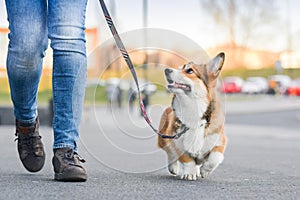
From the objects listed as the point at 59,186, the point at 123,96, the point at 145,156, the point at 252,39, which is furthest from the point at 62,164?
the point at 252,39

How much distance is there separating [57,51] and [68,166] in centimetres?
57

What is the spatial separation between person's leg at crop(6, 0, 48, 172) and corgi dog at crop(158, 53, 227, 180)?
0.73 m

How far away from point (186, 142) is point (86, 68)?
0.70m

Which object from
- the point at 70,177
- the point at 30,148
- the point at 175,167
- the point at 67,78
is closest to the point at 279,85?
the point at 175,167

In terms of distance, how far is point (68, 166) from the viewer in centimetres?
368

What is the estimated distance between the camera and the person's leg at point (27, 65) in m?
3.67

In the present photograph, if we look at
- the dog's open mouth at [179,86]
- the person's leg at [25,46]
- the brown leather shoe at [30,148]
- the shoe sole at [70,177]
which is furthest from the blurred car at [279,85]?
the shoe sole at [70,177]

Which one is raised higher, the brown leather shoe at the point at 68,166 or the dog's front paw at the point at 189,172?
the brown leather shoe at the point at 68,166

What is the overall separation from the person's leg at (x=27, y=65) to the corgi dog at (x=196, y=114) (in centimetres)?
73

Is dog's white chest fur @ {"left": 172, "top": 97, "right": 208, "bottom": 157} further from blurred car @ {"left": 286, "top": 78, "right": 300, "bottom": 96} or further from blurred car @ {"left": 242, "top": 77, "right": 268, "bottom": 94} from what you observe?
blurred car @ {"left": 242, "top": 77, "right": 268, "bottom": 94}

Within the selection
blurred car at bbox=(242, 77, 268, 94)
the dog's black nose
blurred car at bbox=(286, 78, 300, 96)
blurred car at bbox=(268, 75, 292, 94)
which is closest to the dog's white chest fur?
the dog's black nose

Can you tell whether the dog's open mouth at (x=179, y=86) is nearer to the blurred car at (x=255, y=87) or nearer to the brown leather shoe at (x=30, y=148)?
the brown leather shoe at (x=30, y=148)

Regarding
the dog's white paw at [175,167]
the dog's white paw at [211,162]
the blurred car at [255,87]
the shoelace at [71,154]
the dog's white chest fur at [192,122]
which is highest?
the dog's white chest fur at [192,122]

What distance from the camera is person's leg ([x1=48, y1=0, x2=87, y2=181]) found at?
367 centimetres
